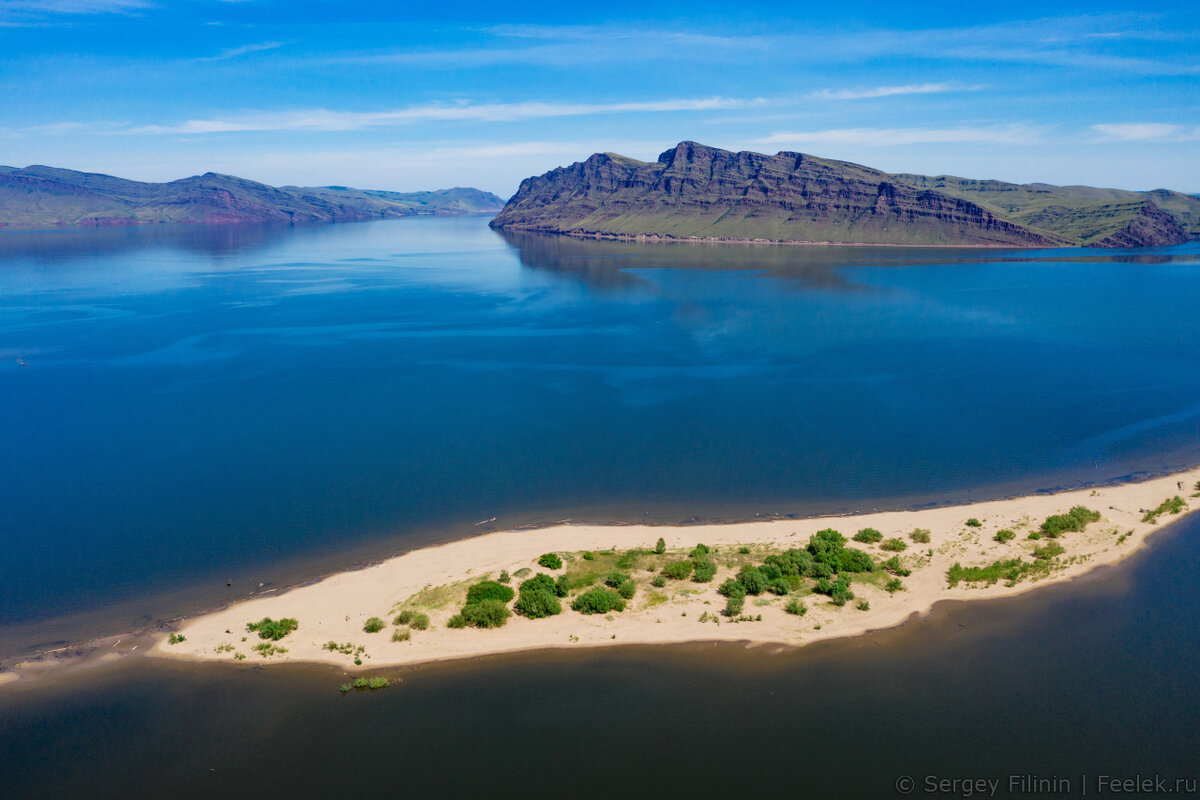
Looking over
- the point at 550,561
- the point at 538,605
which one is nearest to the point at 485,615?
the point at 538,605

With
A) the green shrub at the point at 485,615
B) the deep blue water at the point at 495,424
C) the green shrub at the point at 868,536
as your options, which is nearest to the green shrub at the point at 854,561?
the green shrub at the point at 868,536

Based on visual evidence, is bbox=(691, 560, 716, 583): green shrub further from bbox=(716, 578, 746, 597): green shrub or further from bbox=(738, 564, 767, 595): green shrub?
bbox=(738, 564, 767, 595): green shrub

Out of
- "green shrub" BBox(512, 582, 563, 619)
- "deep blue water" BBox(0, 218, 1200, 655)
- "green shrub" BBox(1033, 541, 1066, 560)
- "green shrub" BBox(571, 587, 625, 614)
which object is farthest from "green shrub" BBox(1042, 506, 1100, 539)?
"green shrub" BBox(512, 582, 563, 619)

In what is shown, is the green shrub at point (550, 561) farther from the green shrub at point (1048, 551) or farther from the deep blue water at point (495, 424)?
the green shrub at point (1048, 551)

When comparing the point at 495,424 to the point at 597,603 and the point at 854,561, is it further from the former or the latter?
the point at 854,561

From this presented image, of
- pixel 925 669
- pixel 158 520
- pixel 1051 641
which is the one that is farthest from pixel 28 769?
pixel 1051 641

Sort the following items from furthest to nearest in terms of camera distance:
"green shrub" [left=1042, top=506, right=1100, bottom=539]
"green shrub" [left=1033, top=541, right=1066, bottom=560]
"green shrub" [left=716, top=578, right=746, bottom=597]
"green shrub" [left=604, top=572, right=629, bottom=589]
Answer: "green shrub" [left=1042, top=506, right=1100, bottom=539] < "green shrub" [left=1033, top=541, right=1066, bottom=560] < "green shrub" [left=604, top=572, right=629, bottom=589] < "green shrub" [left=716, top=578, right=746, bottom=597]

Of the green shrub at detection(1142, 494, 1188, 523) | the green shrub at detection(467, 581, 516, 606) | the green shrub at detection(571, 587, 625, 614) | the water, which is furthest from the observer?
the green shrub at detection(1142, 494, 1188, 523)

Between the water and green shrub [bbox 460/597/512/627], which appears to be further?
green shrub [bbox 460/597/512/627]
